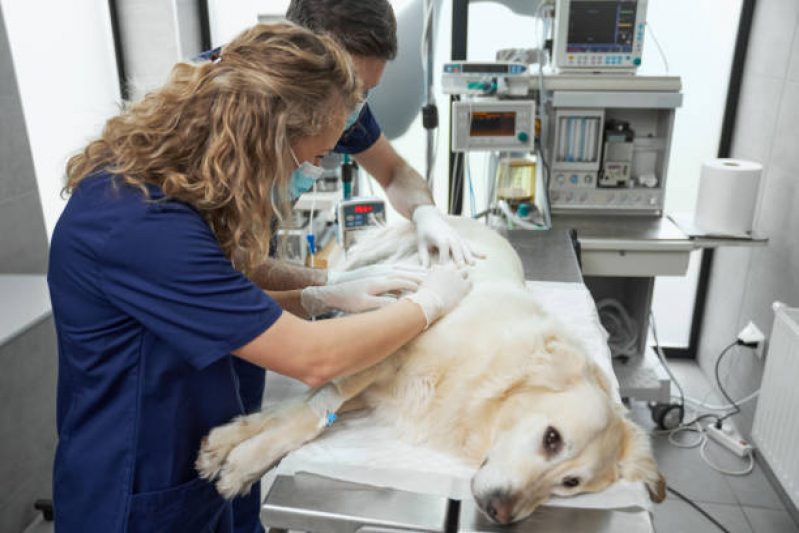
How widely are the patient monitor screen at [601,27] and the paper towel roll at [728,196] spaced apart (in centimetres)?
61

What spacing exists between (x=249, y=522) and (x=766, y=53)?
9.32 ft

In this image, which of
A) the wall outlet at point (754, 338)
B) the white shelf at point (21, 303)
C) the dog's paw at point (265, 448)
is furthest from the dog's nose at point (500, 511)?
the wall outlet at point (754, 338)

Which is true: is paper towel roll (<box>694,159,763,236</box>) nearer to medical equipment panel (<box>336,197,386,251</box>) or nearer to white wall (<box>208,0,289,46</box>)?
medical equipment panel (<box>336,197,386,251</box>)

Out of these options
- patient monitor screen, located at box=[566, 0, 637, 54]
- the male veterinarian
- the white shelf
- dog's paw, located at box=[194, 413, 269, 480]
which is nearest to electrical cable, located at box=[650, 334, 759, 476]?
patient monitor screen, located at box=[566, 0, 637, 54]

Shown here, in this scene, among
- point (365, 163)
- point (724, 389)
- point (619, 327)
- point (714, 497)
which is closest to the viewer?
point (365, 163)

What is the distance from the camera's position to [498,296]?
1386 millimetres

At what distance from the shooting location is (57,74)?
8.84 feet

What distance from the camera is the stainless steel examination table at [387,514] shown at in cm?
96

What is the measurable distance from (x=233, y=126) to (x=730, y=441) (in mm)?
2671

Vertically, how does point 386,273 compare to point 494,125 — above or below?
below

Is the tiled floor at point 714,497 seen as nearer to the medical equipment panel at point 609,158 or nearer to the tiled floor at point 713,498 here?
the tiled floor at point 713,498

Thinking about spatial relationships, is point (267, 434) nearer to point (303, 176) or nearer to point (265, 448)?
point (265, 448)

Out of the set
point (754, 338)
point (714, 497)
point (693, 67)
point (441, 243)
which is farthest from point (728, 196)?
point (441, 243)

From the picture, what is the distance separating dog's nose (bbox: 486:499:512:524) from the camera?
0.96 metres
